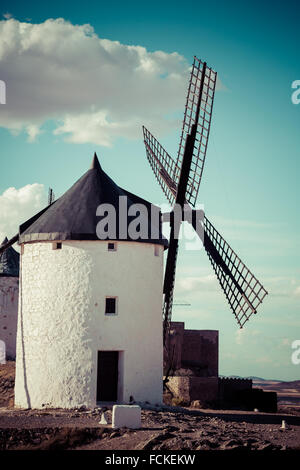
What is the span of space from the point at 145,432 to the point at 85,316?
216 inches

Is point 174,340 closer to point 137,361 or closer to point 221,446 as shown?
point 137,361

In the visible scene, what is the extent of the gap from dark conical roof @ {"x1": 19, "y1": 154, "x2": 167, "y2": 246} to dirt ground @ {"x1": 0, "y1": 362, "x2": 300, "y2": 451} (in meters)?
5.24

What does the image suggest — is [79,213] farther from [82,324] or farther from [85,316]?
[82,324]

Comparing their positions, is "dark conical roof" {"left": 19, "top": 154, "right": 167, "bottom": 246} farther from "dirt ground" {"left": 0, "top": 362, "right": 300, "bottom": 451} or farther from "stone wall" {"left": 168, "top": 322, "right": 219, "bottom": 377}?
"stone wall" {"left": 168, "top": 322, "right": 219, "bottom": 377}

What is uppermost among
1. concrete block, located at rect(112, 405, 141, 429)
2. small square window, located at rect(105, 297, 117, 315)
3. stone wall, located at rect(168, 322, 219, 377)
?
small square window, located at rect(105, 297, 117, 315)

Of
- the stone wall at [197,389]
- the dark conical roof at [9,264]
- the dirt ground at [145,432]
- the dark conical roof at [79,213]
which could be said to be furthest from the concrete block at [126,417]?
the dark conical roof at [9,264]

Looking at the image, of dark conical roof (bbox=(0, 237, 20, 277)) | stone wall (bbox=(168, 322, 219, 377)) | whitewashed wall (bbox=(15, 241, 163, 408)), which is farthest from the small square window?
dark conical roof (bbox=(0, 237, 20, 277))

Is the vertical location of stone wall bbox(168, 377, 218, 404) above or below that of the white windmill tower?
below

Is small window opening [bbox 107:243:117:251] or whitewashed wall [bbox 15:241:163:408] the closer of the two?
whitewashed wall [bbox 15:241:163:408]

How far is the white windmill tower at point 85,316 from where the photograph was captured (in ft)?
69.4

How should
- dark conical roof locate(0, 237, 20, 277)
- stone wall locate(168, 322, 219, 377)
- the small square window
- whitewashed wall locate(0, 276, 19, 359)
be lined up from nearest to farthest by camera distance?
the small square window → stone wall locate(168, 322, 219, 377) → whitewashed wall locate(0, 276, 19, 359) → dark conical roof locate(0, 237, 20, 277)

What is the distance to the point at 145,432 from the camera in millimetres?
16625

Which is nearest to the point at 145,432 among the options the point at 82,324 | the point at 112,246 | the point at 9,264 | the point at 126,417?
the point at 126,417

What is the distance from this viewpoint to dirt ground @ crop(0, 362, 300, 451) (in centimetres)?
1547
